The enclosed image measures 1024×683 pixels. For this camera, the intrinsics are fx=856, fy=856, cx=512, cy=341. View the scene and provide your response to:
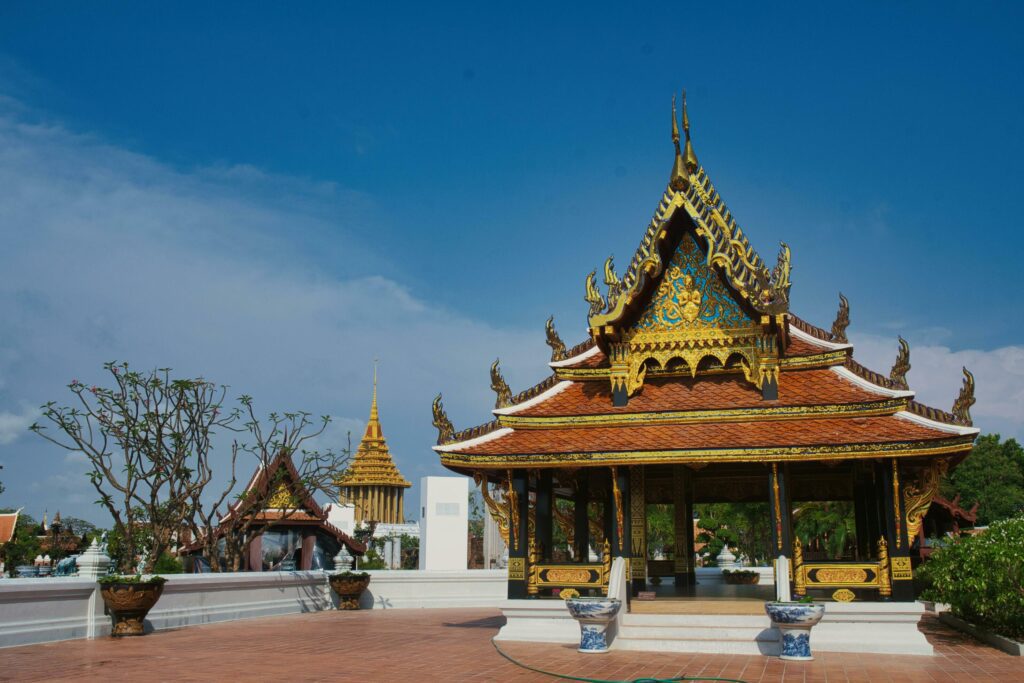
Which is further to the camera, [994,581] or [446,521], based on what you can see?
[446,521]

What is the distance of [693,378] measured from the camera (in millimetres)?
13641

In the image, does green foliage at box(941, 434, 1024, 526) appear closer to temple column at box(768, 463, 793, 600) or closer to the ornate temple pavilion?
the ornate temple pavilion

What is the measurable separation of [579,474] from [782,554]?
4.02m

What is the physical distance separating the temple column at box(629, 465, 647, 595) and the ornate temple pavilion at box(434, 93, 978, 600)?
0.02 metres

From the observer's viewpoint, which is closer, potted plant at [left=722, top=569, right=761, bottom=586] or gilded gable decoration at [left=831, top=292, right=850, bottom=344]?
gilded gable decoration at [left=831, top=292, right=850, bottom=344]

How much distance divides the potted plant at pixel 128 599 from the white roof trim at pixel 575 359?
277 inches

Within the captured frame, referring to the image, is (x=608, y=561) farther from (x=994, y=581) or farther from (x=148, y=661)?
(x=148, y=661)

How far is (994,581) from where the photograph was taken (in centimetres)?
1038

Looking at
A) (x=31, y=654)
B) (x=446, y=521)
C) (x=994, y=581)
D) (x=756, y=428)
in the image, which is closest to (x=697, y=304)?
(x=756, y=428)

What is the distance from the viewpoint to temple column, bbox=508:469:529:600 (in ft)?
40.6

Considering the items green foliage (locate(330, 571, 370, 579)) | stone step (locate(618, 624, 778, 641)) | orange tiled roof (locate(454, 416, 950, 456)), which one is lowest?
stone step (locate(618, 624, 778, 641))

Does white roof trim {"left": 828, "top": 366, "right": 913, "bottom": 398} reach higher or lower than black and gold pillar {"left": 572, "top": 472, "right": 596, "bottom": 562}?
higher

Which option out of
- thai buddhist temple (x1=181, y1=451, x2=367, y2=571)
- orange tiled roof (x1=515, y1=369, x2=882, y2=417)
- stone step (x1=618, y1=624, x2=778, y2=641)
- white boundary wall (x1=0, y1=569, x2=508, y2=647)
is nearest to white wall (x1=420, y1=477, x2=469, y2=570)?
thai buddhist temple (x1=181, y1=451, x2=367, y2=571)

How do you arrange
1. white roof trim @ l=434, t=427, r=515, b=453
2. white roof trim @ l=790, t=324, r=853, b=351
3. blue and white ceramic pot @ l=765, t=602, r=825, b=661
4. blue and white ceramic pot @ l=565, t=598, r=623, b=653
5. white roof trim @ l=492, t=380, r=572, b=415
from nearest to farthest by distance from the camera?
blue and white ceramic pot @ l=765, t=602, r=825, b=661
blue and white ceramic pot @ l=565, t=598, r=623, b=653
white roof trim @ l=434, t=427, r=515, b=453
white roof trim @ l=790, t=324, r=853, b=351
white roof trim @ l=492, t=380, r=572, b=415
